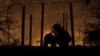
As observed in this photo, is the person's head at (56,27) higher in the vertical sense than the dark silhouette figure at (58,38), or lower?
higher

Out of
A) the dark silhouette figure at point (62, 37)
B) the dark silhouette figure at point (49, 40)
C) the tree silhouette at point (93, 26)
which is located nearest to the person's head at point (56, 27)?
the dark silhouette figure at point (62, 37)

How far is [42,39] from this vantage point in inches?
626

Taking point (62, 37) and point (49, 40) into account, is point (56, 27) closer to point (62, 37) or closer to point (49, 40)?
point (62, 37)

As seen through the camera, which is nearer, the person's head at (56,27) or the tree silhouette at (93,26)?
the person's head at (56,27)

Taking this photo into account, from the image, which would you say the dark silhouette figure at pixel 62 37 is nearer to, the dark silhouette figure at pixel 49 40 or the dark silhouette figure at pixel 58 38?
the dark silhouette figure at pixel 58 38

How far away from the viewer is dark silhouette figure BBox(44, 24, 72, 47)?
1521cm

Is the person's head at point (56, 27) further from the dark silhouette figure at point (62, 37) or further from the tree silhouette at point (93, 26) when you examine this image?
the tree silhouette at point (93, 26)

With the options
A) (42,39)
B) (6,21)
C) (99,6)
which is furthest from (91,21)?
(6,21)

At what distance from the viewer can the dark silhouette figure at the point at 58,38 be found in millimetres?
15211

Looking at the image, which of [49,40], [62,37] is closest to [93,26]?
[62,37]

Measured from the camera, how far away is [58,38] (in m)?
15.3

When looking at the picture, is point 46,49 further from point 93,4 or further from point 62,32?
point 93,4

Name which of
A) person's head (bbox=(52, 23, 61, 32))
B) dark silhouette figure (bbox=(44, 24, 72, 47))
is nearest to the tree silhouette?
dark silhouette figure (bbox=(44, 24, 72, 47))

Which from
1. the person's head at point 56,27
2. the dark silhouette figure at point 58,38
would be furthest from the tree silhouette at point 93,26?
the person's head at point 56,27
